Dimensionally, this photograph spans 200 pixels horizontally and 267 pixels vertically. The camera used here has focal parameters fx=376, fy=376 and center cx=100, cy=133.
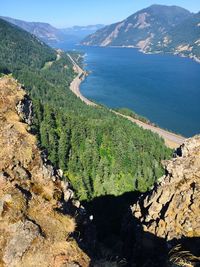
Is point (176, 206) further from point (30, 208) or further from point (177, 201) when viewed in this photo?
point (30, 208)

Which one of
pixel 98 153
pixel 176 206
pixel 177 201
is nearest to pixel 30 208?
pixel 176 206

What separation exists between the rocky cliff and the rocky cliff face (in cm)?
1605

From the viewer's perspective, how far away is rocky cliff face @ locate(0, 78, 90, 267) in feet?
91.9

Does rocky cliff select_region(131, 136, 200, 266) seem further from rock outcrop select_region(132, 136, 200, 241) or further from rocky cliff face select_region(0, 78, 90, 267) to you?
rocky cliff face select_region(0, 78, 90, 267)

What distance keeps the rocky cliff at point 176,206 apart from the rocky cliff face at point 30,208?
16054 millimetres

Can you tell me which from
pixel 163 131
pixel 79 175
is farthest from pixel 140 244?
pixel 163 131

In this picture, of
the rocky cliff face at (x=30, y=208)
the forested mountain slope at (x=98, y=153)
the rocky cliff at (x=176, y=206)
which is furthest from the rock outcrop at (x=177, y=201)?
the forested mountain slope at (x=98, y=153)

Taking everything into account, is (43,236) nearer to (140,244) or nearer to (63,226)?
(63,226)

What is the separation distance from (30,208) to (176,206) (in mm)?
30471

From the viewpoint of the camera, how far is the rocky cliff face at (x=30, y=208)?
28.0 m

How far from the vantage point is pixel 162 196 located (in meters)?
61.5

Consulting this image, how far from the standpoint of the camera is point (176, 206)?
56688 millimetres

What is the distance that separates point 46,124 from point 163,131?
72.7 meters

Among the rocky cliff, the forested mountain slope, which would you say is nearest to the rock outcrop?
the rocky cliff
